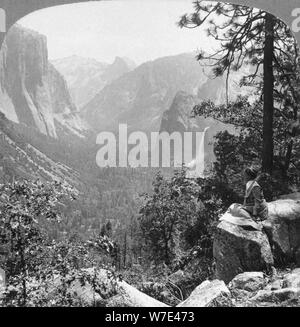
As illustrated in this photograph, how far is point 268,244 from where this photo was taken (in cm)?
504

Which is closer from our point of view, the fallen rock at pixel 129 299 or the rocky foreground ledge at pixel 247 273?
the rocky foreground ledge at pixel 247 273

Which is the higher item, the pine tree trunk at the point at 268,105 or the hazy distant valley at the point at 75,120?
the hazy distant valley at the point at 75,120

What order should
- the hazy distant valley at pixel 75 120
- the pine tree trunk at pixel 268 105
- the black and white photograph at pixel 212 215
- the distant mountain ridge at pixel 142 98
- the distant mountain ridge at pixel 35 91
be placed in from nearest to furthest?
1. the black and white photograph at pixel 212 215
2. the pine tree trunk at pixel 268 105
3. the hazy distant valley at pixel 75 120
4. the distant mountain ridge at pixel 142 98
5. the distant mountain ridge at pixel 35 91

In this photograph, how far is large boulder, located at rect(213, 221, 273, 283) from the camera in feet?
16.2

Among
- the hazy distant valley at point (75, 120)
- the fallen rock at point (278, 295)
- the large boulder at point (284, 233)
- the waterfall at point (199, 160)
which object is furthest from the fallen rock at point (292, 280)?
the hazy distant valley at point (75, 120)

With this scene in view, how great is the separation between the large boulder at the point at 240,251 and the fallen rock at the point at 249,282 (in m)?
0.37

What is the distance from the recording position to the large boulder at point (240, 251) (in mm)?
4949

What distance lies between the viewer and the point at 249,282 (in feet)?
14.7

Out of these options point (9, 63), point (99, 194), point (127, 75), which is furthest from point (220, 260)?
point (127, 75)

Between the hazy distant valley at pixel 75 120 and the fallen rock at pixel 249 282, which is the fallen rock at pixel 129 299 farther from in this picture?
the hazy distant valley at pixel 75 120

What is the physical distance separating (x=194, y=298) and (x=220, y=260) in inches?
41.3

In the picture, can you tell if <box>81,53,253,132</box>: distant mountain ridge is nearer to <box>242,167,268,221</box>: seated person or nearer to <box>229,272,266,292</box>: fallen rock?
<box>242,167,268,221</box>: seated person

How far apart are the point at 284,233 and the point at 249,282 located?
994mm
